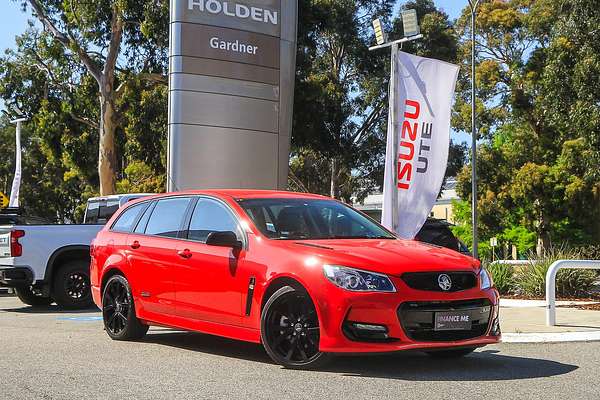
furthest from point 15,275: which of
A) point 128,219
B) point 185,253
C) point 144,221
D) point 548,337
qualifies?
point 548,337

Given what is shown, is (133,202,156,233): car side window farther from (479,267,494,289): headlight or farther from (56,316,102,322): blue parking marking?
(479,267,494,289): headlight

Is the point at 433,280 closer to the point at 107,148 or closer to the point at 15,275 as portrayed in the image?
the point at 15,275

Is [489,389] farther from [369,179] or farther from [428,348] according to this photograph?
[369,179]

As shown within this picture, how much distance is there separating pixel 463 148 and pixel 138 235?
39976 millimetres

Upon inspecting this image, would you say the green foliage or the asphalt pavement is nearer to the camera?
the asphalt pavement

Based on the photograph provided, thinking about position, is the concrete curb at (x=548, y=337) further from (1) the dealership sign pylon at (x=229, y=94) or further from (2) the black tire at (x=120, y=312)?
(1) the dealership sign pylon at (x=229, y=94)

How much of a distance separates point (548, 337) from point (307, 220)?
3.49 meters

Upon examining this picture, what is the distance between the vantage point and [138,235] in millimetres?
9305

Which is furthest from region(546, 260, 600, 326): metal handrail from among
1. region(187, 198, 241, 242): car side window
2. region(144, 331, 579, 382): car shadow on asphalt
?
region(187, 198, 241, 242): car side window

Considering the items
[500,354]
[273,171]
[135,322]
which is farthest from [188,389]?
[273,171]

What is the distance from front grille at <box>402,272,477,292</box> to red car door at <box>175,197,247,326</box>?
1575 mm

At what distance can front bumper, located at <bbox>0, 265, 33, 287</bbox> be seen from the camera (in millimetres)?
13594

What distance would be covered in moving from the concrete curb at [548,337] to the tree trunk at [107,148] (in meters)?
24.6

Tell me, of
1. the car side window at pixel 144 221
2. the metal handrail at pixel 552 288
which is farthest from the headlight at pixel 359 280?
the metal handrail at pixel 552 288
